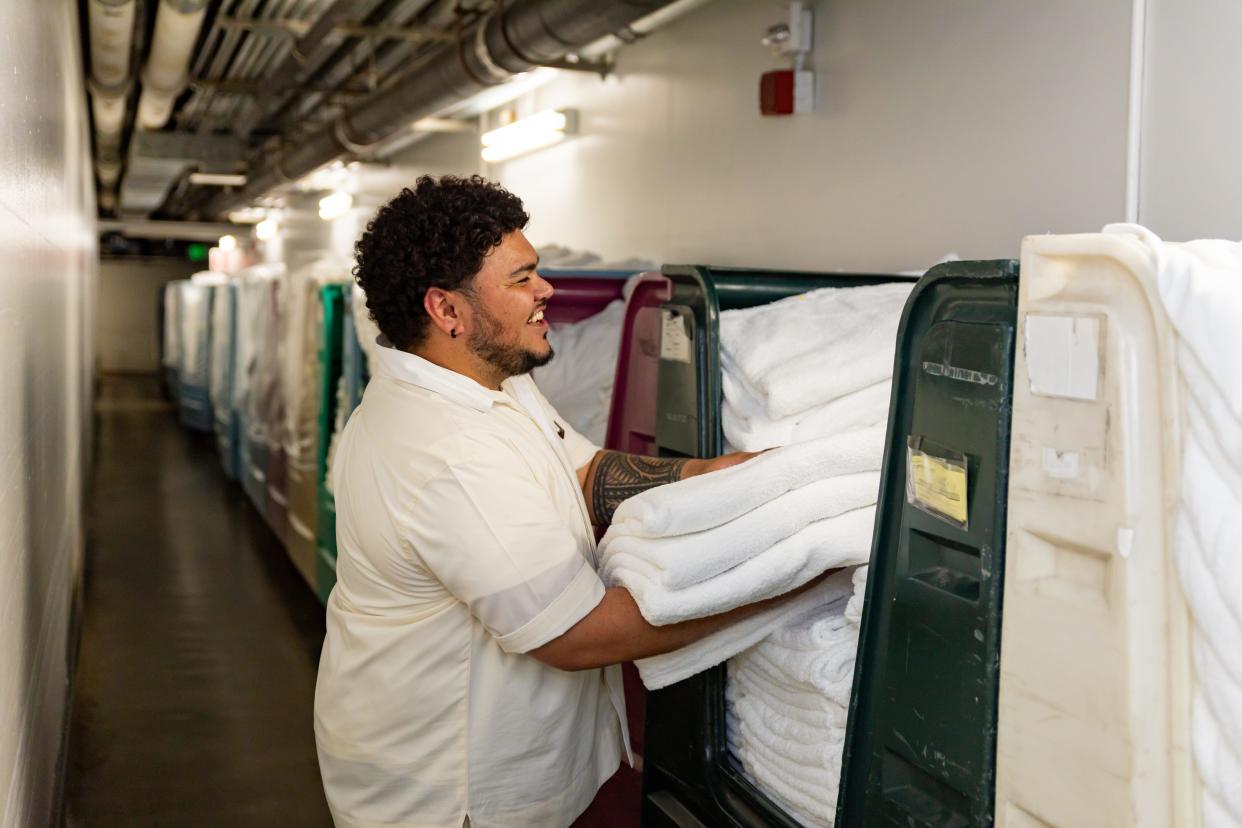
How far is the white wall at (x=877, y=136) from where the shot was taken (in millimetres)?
3027

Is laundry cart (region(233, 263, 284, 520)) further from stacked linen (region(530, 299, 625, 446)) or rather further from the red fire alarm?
the red fire alarm

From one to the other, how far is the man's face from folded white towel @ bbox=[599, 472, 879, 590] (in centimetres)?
53

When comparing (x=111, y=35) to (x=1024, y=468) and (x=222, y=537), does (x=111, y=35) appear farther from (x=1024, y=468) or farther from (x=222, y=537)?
(x=1024, y=468)

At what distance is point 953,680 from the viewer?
4.82 feet

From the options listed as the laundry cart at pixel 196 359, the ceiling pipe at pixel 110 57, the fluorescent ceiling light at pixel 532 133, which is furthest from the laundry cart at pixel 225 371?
the fluorescent ceiling light at pixel 532 133

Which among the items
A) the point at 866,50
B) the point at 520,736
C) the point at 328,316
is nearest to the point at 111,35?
the point at 328,316

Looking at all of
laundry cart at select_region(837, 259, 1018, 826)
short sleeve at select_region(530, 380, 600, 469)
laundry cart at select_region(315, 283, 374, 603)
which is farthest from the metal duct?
laundry cart at select_region(837, 259, 1018, 826)

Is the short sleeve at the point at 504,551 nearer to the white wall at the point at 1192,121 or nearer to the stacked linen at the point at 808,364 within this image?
the stacked linen at the point at 808,364

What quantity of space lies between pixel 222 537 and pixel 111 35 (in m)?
3.28

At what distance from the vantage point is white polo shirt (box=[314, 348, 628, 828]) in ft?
6.35

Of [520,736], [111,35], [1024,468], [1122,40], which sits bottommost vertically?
[520,736]

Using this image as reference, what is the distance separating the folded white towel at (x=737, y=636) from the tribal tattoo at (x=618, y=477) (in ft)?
1.46

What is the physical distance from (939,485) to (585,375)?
2347mm

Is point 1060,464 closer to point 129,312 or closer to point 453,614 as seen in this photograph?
point 453,614
